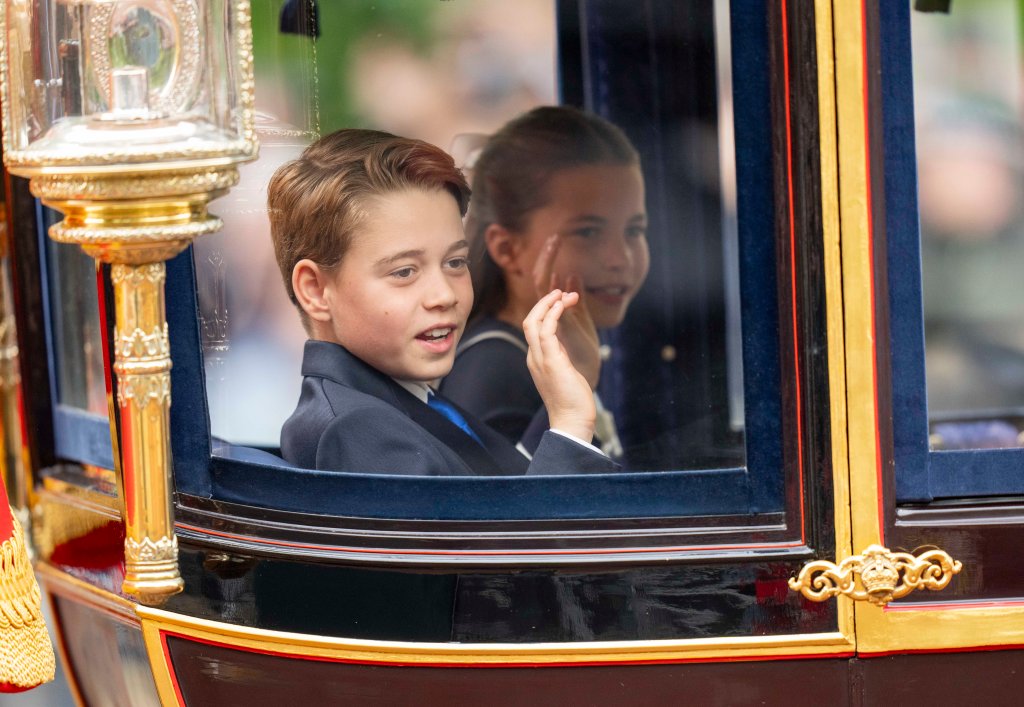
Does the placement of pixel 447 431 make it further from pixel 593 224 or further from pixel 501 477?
pixel 593 224

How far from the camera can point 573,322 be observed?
5.82 feet

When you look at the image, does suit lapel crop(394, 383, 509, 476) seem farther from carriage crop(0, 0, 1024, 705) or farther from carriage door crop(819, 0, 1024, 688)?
carriage door crop(819, 0, 1024, 688)

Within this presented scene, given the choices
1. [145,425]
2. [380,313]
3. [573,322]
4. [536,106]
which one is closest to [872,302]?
[573,322]

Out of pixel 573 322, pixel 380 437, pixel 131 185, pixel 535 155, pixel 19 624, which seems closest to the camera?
pixel 131 185

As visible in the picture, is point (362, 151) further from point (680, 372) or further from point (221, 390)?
point (680, 372)

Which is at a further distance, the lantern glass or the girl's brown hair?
the girl's brown hair

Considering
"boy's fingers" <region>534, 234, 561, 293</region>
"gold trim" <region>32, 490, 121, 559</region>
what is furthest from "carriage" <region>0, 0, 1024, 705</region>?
"boy's fingers" <region>534, 234, 561, 293</region>

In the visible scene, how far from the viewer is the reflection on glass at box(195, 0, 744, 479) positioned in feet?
5.11

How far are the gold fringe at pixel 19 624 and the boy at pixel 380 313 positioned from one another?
1.01 feet

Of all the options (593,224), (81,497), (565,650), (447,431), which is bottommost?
(565,650)

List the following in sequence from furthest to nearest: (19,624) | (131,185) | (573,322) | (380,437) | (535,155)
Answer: (535,155) < (573,322) < (380,437) < (19,624) < (131,185)

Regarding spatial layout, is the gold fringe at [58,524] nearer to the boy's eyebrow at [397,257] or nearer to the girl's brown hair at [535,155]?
the boy's eyebrow at [397,257]

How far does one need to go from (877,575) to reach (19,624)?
90 centimetres

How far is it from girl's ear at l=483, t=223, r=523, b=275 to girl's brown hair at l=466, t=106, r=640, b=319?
12mm
